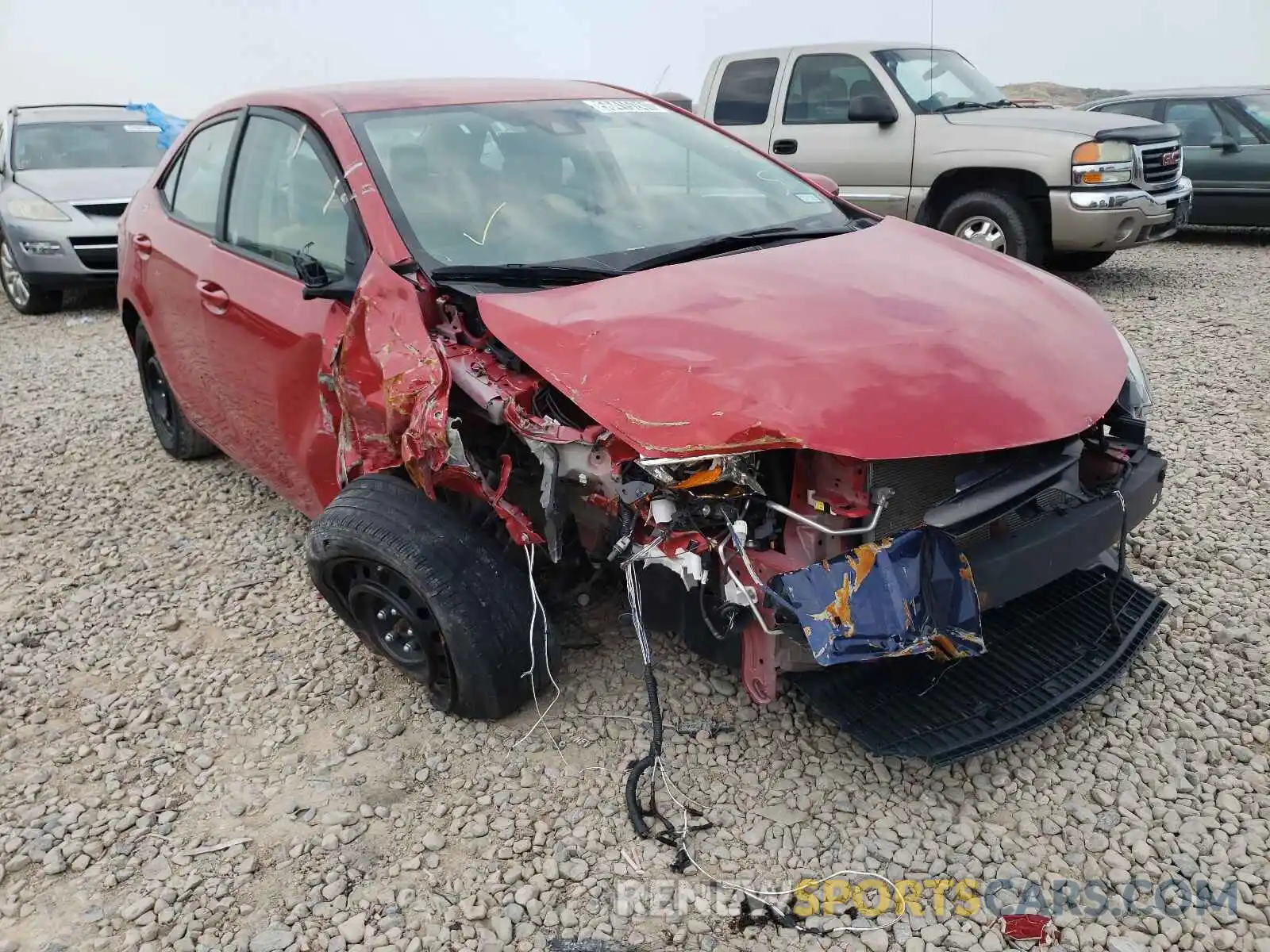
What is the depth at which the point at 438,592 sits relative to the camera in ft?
8.60

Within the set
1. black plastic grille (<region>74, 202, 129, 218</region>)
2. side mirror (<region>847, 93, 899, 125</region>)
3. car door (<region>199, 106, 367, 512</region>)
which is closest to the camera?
car door (<region>199, 106, 367, 512</region>)

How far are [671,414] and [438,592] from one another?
854 mm

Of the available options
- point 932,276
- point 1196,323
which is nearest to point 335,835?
point 932,276

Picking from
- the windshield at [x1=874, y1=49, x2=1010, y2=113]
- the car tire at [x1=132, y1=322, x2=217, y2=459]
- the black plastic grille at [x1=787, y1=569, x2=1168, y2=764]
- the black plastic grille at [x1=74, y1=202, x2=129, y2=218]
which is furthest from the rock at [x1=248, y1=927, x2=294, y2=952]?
the black plastic grille at [x1=74, y1=202, x2=129, y2=218]

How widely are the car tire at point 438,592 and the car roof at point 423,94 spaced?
4.38ft

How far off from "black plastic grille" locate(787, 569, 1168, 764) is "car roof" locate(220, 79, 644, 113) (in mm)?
2288

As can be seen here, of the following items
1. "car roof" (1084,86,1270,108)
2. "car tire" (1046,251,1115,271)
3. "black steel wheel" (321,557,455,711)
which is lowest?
"car tire" (1046,251,1115,271)

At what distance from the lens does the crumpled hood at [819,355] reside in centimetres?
218

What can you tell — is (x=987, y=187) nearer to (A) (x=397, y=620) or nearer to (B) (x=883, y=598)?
(B) (x=883, y=598)

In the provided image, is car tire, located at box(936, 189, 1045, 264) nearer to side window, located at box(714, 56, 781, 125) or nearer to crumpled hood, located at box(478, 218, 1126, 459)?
side window, located at box(714, 56, 781, 125)

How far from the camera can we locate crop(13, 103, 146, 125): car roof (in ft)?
30.7

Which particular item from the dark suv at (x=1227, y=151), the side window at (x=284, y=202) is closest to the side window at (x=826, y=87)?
the dark suv at (x=1227, y=151)

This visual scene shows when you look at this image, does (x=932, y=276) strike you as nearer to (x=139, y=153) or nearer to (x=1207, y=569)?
(x=1207, y=569)

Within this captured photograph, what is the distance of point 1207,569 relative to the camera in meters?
3.46
